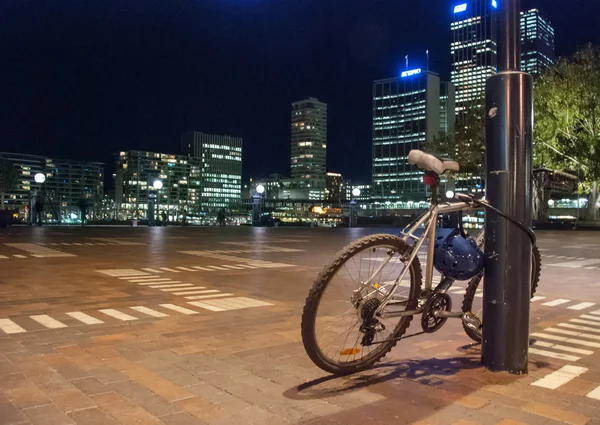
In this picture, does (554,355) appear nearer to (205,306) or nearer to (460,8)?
(205,306)

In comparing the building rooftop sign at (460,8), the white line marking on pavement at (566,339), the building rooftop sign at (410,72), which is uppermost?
the building rooftop sign at (410,72)

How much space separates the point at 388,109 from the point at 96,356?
5462 inches

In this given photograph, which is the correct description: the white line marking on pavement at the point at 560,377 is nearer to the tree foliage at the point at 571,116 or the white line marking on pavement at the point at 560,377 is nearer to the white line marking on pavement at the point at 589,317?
the white line marking on pavement at the point at 589,317

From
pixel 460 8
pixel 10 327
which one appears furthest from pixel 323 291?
pixel 460 8

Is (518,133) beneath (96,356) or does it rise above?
above

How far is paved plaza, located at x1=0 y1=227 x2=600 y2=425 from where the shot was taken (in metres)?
2.90

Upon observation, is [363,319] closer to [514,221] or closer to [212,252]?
[514,221]

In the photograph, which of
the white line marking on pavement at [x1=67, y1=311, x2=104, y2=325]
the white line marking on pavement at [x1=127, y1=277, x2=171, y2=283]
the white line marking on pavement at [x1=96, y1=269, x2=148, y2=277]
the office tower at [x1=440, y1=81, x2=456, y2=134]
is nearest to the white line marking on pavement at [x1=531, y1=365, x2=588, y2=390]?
the white line marking on pavement at [x1=67, y1=311, x2=104, y2=325]

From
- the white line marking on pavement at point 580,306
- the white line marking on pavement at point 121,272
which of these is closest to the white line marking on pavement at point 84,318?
the white line marking on pavement at point 121,272

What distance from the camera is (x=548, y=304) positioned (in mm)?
6645

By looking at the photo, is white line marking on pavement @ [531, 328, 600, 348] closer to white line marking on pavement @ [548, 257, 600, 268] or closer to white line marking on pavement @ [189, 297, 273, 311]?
white line marking on pavement @ [189, 297, 273, 311]

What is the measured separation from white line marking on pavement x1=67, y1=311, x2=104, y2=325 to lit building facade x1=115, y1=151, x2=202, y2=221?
11811cm

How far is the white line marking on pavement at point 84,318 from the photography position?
5.15 m

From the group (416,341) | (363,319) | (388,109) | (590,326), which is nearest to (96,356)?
(363,319)
